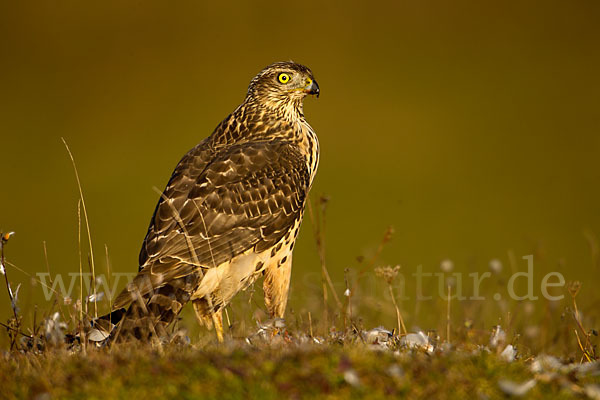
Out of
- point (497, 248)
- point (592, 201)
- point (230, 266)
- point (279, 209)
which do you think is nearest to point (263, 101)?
point (279, 209)

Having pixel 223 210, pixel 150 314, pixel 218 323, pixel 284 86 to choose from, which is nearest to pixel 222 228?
pixel 223 210

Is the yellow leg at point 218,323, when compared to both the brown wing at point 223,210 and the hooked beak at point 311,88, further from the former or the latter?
the hooked beak at point 311,88

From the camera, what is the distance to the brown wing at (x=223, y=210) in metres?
7.00

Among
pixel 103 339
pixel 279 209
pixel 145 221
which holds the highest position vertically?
pixel 279 209

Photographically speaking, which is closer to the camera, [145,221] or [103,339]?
[103,339]

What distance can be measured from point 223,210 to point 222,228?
18cm

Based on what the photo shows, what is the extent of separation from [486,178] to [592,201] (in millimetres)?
3362

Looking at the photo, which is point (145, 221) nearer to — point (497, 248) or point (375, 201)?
point (375, 201)

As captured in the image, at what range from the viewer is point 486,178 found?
78.9 feet

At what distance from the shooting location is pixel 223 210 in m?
7.40

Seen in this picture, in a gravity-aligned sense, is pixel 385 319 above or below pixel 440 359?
below

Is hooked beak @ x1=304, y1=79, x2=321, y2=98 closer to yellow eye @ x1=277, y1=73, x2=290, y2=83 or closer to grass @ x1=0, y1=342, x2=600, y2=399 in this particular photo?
yellow eye @ x1=277, y1=73, x2=290, y2=83

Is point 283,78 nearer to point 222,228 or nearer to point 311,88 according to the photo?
point 311,88

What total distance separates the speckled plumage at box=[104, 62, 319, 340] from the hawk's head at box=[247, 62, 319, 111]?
0.43m
